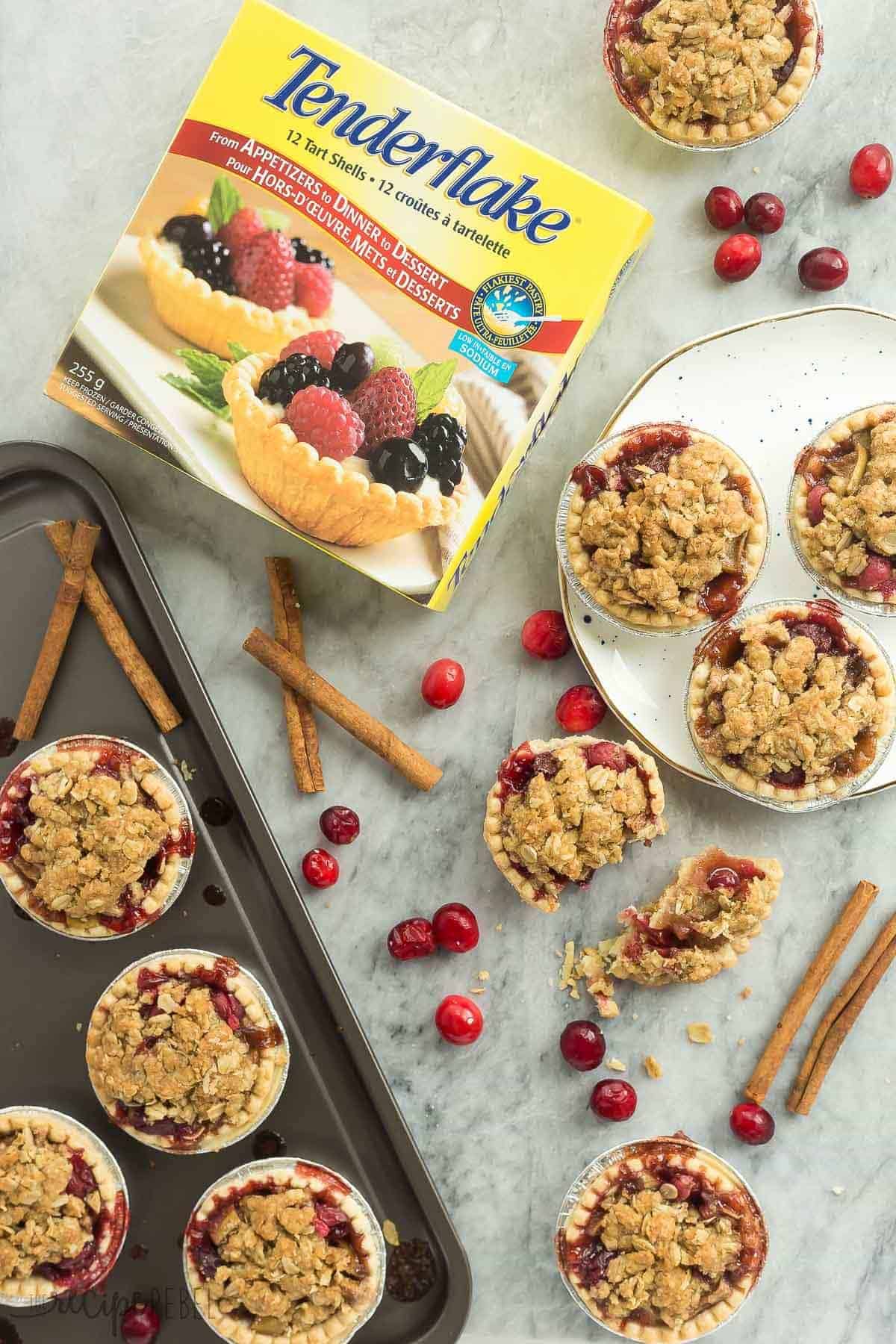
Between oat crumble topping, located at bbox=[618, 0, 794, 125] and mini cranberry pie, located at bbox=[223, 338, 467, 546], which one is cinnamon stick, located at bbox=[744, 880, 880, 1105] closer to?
mini cranberry pie, located at bbox=[223, 338, 467, 546]

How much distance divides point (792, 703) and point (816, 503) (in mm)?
748

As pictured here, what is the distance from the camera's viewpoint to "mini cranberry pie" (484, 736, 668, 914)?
3982mm

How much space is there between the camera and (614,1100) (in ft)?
14.1

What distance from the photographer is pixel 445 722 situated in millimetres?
4512

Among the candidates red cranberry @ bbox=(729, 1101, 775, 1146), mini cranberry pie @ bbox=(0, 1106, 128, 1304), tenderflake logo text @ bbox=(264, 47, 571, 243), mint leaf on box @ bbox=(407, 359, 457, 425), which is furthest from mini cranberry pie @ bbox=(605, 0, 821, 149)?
mini cranberry pie @ bbox=(0, 1106, 128, 1304)

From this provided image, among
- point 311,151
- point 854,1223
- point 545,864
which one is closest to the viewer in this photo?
point 311,151

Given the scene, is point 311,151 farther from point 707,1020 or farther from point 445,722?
point 707,1020

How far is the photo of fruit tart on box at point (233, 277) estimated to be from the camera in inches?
147

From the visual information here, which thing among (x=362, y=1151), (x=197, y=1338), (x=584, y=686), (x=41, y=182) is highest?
(x=41, y=182)

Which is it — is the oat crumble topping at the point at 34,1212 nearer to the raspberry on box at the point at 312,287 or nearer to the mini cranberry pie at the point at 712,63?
the raspberry on box at the point at 312,287

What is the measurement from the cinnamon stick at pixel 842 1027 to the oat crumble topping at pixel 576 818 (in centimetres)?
111

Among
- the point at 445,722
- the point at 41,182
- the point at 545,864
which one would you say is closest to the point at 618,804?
the point at 545,864

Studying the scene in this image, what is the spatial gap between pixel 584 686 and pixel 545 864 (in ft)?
2.57

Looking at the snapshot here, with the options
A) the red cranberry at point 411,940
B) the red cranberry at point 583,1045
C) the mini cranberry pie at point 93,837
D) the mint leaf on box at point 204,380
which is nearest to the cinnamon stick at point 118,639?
the mini cranberry pie at point 93,837
